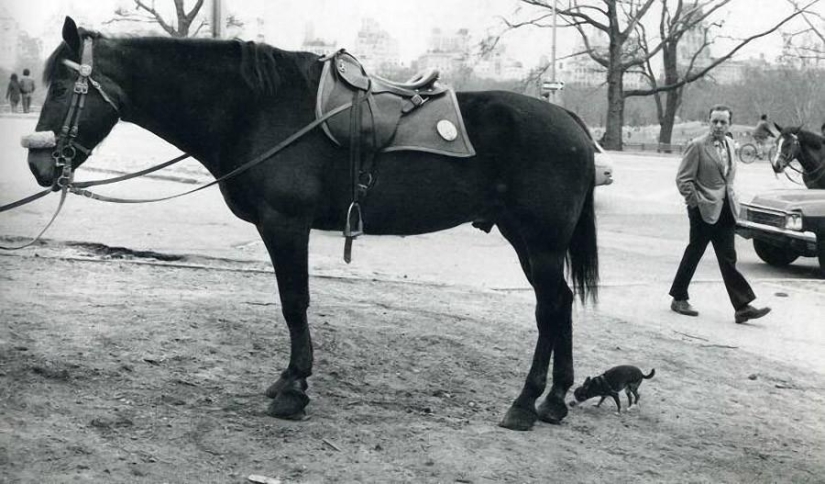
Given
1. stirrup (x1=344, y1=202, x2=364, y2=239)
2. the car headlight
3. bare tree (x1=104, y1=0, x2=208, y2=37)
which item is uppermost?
bare tree (x1=104, y1=0, x2=208, y2=37)

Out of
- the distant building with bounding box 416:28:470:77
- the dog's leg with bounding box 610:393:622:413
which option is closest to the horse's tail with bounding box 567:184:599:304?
the dog's leg with bounding box 610:393:622:413

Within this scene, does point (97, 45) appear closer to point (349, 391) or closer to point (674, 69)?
point (349, 391)

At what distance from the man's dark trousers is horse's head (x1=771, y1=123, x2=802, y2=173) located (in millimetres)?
6998

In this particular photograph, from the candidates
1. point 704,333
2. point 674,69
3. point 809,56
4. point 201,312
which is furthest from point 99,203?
point 674,69

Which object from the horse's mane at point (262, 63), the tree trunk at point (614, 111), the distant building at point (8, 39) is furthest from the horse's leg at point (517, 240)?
the tree trunk at point (614, 111)

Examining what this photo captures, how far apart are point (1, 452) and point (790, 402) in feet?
15.5

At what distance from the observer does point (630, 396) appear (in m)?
5.63

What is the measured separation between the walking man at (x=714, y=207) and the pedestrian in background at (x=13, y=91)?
6266mm

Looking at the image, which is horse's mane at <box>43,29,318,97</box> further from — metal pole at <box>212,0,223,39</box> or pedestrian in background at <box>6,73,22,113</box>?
metal pole at <box>212,0,223,39</box>

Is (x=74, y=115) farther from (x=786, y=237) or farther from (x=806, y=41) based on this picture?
(x=786, y=237)

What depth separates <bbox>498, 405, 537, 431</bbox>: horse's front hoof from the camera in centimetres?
507

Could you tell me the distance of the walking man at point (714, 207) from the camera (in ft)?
28.3

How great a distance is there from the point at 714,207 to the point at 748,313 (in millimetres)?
1016

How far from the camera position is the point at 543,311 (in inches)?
209
